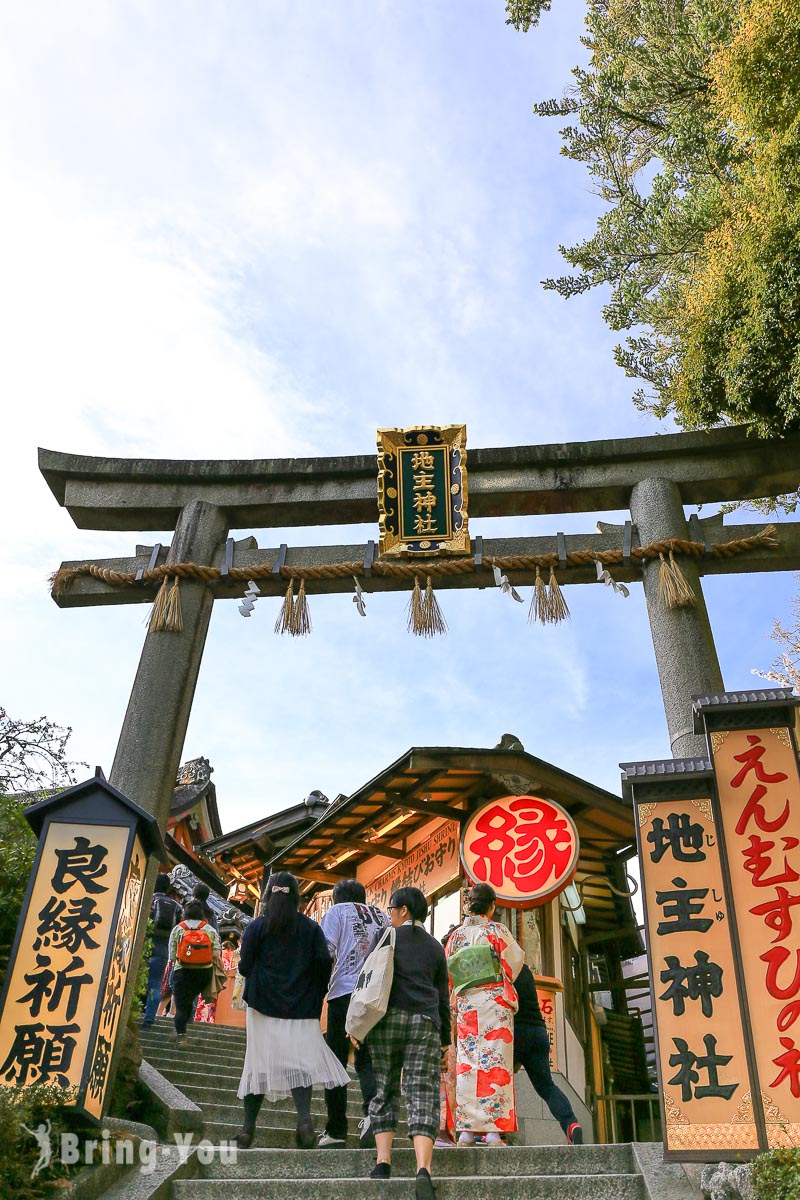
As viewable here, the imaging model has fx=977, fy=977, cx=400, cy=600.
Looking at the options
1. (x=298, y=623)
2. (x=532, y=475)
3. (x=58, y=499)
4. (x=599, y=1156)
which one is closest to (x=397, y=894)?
(x=599, y=1156)

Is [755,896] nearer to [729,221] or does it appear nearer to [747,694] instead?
[747,694]

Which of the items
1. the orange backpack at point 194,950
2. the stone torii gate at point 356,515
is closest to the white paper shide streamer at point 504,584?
the stone torii gate at point 356,515

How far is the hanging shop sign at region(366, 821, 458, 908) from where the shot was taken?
12930 millimetres

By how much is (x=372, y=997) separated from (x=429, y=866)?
320 inches

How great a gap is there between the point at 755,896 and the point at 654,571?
179 inches

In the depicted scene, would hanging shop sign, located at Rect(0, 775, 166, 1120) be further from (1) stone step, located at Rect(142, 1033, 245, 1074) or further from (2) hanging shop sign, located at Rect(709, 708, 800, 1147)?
(2) hanging shop sign, located at Rect(709, 708, 800, 1147)

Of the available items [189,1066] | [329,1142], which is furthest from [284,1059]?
[189,1066]

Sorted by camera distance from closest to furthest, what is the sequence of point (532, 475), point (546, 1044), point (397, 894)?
point (397, 894) < point (546, 1044) < point (532, 475)

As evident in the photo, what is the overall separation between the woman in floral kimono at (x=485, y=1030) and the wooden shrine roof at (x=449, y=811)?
14.4 ft

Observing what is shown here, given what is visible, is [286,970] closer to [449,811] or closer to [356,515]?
[356,515]

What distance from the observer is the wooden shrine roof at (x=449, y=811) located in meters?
11.9

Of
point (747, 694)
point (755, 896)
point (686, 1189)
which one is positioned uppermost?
point (747, 694)

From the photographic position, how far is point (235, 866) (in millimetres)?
24516

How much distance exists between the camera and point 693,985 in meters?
5.63
